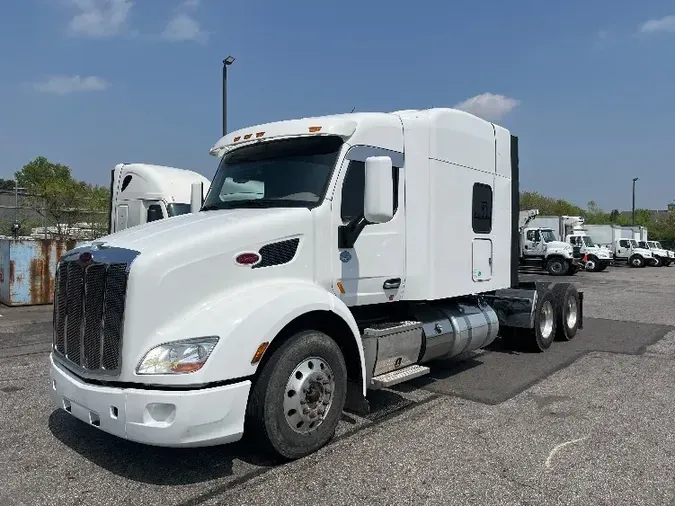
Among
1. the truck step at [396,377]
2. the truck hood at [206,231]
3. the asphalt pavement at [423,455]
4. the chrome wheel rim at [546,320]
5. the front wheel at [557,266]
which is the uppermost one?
the truck hood at [206,231]

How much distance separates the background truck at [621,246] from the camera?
4188 centimetres

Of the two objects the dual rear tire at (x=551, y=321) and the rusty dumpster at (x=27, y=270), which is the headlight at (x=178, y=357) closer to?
the dual rear tire at (x=551, y=321)

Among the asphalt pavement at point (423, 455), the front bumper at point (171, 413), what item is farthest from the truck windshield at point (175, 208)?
the front bumper at point (171, 413)

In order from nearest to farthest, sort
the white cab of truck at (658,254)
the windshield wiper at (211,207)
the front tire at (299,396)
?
the front tire at (299,396)
the windshield wiper at (211,207)
the white cab of truck at (658,254)

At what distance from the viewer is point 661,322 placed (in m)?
12.1

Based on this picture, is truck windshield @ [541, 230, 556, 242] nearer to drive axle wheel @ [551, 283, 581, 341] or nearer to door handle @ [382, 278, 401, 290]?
drive axle wheel @ [551, 283, 581, 341]

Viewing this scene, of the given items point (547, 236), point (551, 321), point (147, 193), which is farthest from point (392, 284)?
point (547, 236)

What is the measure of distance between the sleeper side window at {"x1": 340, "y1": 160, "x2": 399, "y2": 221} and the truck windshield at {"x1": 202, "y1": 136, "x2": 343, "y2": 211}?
18 cm

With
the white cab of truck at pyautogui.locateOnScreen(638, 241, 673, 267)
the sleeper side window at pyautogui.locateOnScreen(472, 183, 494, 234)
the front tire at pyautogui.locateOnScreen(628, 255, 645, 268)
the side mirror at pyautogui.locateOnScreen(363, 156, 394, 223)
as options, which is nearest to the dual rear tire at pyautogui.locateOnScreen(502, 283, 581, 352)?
the sleeper side window at pyautogui.locateOnScreen(472, 183, 494, 234)

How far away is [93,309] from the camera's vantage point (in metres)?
4.11

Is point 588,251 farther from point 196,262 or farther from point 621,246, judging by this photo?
point 196,262

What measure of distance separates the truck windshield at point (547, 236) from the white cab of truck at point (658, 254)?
15910 millimetres

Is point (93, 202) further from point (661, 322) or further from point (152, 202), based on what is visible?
point (661, 322)

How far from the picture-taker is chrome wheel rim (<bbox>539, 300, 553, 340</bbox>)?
873cm
